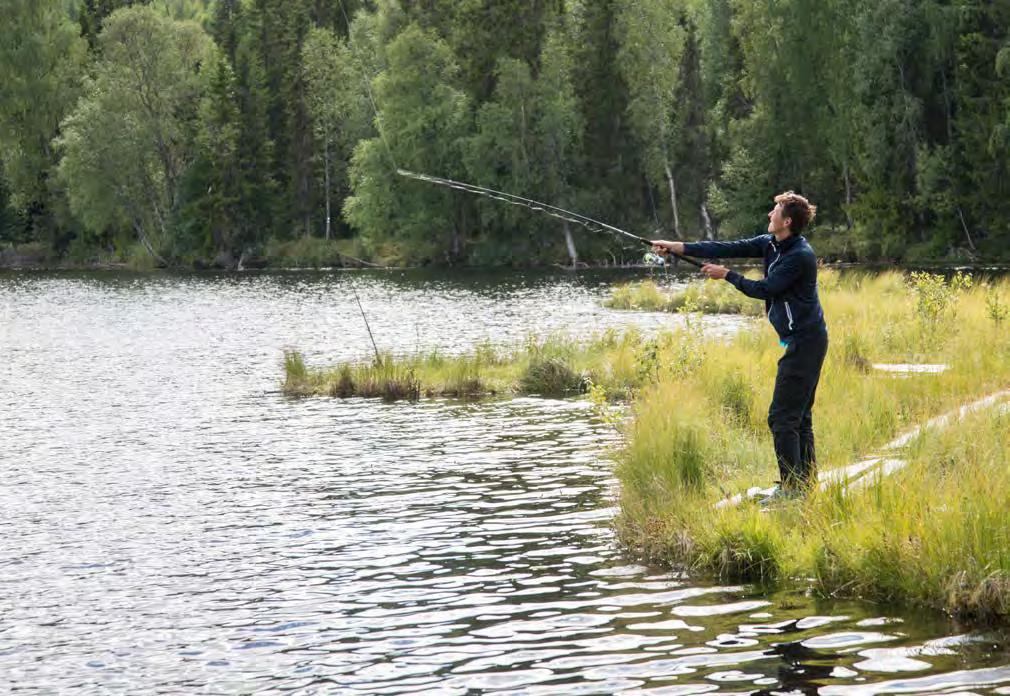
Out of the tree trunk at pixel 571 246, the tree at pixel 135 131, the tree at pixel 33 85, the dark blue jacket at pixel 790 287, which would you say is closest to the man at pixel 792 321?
the dark blue jacket at pixel 790 287

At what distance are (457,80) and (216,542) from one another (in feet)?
199

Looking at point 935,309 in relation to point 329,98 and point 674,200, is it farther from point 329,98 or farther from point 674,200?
point 329,98

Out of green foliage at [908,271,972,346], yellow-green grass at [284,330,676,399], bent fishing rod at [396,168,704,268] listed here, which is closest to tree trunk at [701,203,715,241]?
yellow-green grass at [284,330,676,399]

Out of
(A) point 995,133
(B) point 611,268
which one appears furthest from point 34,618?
(B) point 611,268

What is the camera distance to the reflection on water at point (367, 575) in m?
7.56

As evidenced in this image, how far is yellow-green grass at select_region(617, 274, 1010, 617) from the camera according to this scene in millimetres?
8234

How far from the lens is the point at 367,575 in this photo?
9922 millimetres

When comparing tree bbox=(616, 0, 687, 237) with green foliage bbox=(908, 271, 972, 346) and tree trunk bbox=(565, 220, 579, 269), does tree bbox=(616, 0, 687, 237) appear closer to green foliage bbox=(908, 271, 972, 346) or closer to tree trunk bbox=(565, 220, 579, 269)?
tree trunk bbox=(565, 220, 579, 269)

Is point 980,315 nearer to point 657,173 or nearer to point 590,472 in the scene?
point 590,472

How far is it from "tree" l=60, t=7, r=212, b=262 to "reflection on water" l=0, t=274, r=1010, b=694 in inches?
2234

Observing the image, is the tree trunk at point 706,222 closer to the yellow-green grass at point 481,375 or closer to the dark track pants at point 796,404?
the yellow-green grass at point 481,375

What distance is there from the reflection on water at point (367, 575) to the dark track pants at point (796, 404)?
1281 mm

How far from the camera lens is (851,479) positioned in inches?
379

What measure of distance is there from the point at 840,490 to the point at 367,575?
3516 mm
